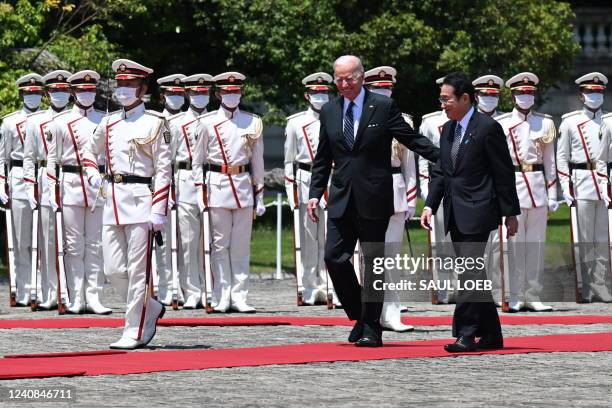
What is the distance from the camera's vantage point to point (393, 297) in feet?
48.5

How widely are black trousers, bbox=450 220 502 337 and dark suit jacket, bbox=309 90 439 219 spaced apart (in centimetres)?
62

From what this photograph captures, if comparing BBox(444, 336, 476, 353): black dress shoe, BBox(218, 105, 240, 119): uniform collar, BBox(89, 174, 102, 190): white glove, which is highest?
BBox(218, 105, 240, 119): uniform collar

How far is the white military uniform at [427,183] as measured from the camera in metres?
18.4

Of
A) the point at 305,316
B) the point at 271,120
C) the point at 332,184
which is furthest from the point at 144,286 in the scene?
the point at 271,120

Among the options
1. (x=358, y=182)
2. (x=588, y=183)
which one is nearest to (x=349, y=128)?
(x=358, y=182)

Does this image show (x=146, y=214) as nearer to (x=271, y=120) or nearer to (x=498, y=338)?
(x=498, y=338)

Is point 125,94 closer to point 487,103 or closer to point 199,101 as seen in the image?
point 199,101

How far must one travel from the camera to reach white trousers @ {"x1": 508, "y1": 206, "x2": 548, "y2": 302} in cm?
1806

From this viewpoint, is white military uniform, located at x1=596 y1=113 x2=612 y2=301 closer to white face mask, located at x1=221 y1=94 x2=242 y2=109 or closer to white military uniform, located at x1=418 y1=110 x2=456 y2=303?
white military uniform, located at x1=418 y1=110 x2=456 y2=303

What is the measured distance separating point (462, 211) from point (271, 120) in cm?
1778

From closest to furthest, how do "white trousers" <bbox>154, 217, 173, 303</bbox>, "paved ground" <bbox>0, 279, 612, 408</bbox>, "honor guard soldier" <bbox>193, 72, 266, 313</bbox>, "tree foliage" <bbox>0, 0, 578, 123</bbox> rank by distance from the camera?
"paved ground" <bbox>0, 279, 612, 408</bbox> < "honor guard soldier" <bbox>193, 72, 266, 313</bbox> < "white trousers" <bbox>154, 217, 173, 303</bbox> < "tree foliage" <bbox>0, 0, 578, 123</bbox>

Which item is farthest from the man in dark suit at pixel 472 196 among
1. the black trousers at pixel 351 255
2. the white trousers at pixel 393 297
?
the white trousers at pixel 393 297

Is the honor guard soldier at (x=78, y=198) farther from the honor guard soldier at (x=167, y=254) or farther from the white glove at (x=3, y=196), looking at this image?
the honor guard soldier at (x=167, y=254)

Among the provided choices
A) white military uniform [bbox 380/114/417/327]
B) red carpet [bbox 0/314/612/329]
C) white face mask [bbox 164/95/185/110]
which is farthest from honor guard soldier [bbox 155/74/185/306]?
white military uniform [bbox 380/114/417/327]
